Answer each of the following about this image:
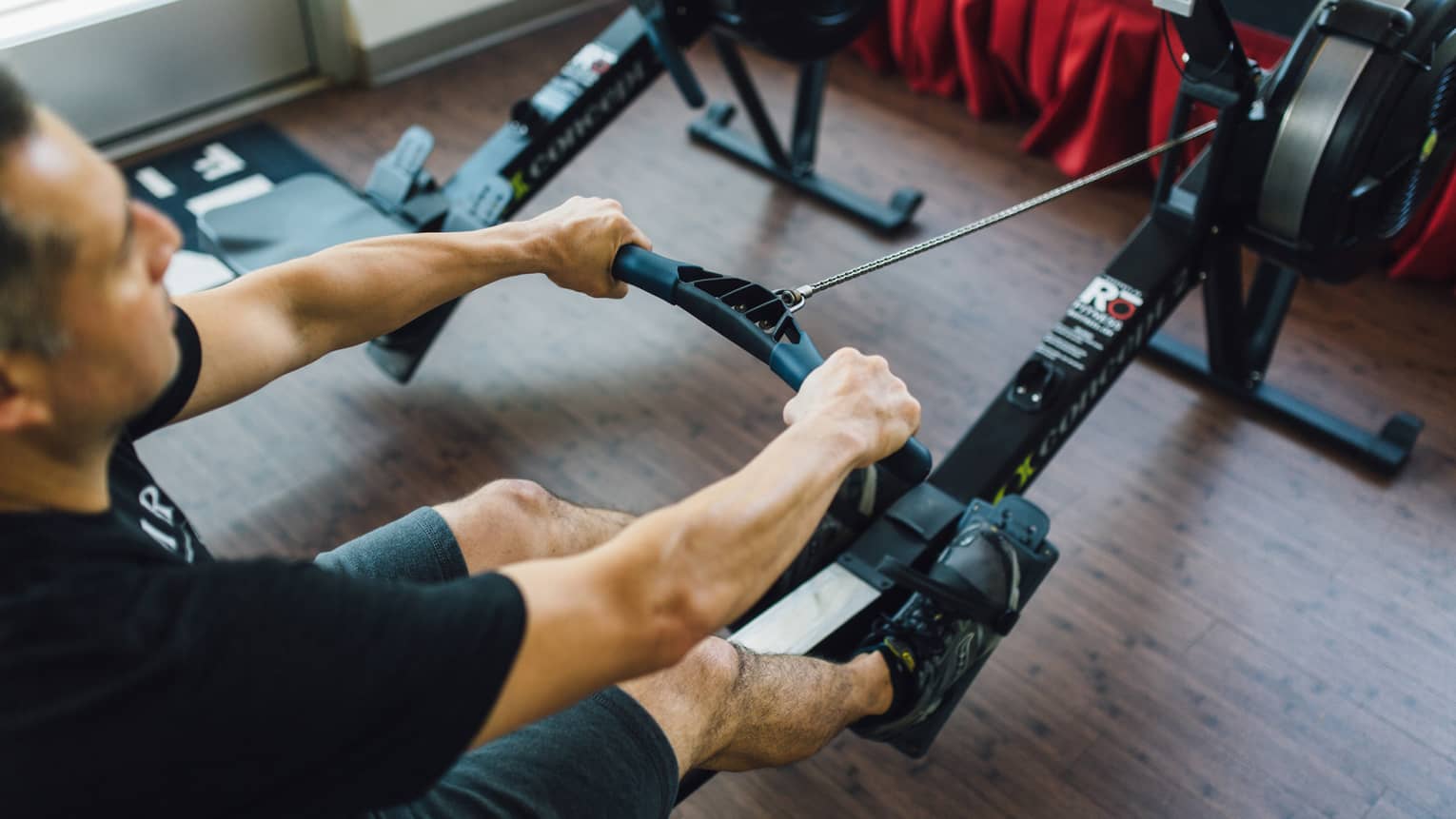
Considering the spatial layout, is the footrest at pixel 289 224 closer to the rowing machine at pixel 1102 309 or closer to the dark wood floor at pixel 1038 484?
the dark wood floor at pixel 1038 484

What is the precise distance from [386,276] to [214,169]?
6.44ft

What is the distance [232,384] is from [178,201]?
1.93 meters

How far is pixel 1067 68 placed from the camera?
3.12m

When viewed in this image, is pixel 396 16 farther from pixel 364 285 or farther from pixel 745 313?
pixel 745 313

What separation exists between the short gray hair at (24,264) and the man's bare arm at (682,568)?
1.24 ft

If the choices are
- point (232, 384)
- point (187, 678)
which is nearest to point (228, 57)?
point (232, 384)

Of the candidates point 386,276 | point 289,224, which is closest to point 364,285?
point 386,276

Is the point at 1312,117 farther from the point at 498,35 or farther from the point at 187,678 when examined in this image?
the point at 498,35

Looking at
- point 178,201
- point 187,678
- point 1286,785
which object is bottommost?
point 178,201

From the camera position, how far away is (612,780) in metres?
1.17

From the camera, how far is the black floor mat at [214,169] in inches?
116

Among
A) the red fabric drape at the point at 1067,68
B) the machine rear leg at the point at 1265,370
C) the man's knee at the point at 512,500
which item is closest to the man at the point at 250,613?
the man's knee at the point at 512,500

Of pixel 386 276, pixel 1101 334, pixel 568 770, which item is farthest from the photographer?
pixel 1101 334

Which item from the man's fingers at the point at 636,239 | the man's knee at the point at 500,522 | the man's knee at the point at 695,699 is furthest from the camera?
the man's fingers at the point at 636,239
